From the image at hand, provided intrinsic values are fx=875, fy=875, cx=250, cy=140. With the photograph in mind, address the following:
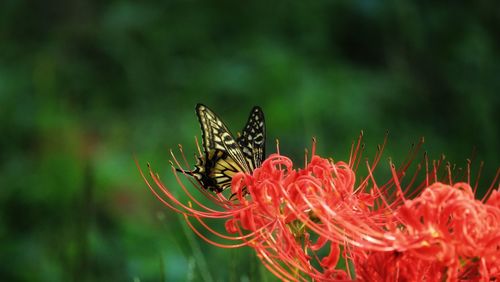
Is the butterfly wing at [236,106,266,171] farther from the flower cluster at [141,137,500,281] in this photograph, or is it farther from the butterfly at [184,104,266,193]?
the flower cluster at [141,137,500,281]

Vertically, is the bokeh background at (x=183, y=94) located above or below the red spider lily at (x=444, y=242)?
above

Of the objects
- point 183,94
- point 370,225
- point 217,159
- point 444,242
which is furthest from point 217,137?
point 183,94

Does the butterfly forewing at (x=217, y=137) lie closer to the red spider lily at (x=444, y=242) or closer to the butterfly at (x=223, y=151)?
the butterfly at (x=223, y=151)

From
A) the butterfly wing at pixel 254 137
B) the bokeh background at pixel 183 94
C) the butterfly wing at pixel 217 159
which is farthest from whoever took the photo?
the bokeh background at pixel 183 94

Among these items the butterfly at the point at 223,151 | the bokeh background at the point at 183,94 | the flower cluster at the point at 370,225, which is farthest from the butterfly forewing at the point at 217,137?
the bokeh background at the point at 183,94

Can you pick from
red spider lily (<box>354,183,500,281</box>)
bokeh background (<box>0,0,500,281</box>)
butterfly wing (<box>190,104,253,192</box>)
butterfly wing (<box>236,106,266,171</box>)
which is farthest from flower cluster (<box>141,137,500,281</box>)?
bokeh background (<box>0,0,500,281</box>)
